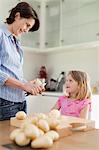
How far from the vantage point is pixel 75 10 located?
318 centimetres

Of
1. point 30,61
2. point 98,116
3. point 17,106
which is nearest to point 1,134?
point 17,106

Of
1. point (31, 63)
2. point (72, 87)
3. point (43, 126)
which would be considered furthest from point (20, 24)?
point (31, 63)

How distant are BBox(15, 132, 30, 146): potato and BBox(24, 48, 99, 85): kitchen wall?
2412 mm

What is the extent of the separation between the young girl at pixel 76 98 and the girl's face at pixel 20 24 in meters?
0.66

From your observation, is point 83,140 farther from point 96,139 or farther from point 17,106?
point 17,106

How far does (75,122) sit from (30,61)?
107 inches

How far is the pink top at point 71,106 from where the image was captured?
76.5 inches

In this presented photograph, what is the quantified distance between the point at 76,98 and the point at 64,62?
5.09 feet

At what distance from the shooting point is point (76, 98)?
2059 millimetres

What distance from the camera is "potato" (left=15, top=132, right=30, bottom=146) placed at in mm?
784

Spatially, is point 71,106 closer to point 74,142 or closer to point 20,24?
point 20,24

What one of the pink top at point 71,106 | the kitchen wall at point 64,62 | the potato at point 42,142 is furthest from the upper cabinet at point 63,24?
the potato at point 42,142

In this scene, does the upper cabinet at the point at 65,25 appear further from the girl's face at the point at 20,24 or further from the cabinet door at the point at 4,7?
the girl's face at the point at 20,24

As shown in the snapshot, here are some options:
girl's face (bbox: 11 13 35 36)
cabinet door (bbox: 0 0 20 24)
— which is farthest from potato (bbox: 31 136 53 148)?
cabinet door (bbox: 0 0 20 24)
